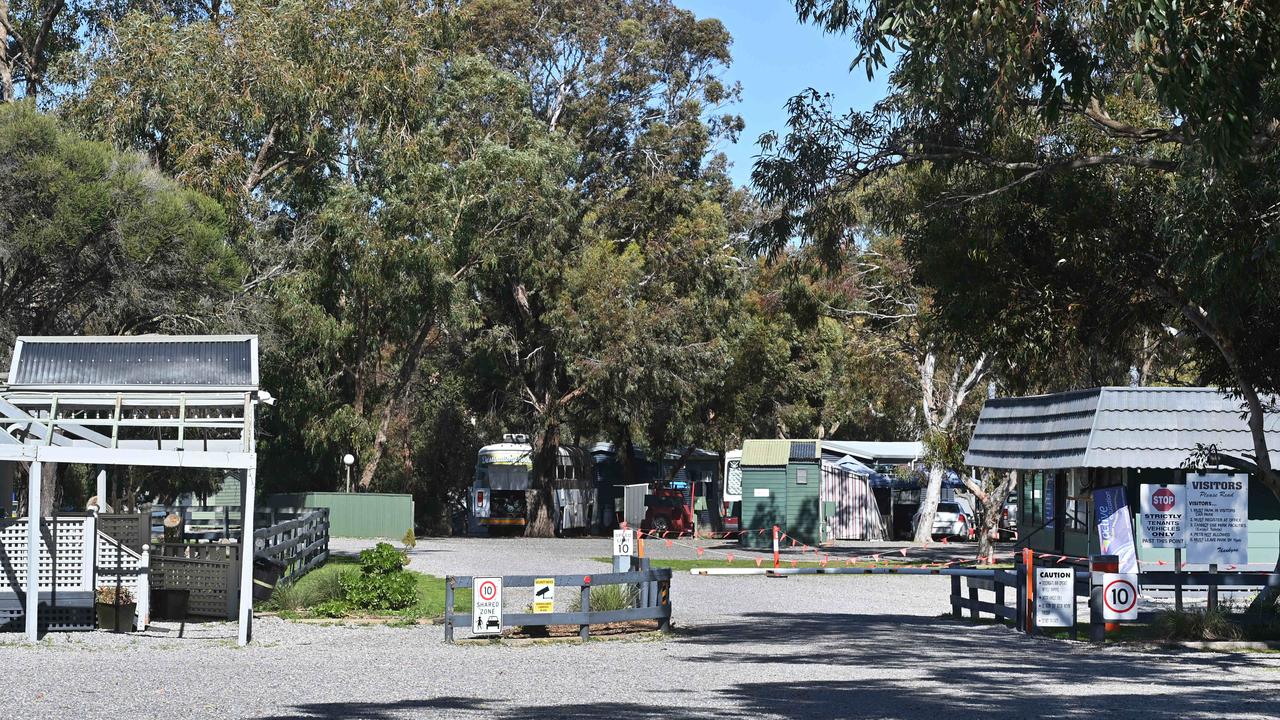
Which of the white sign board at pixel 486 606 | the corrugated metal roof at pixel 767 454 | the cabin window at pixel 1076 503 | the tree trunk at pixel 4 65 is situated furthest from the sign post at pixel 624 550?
the corrugated metal roof at pixel 767 454

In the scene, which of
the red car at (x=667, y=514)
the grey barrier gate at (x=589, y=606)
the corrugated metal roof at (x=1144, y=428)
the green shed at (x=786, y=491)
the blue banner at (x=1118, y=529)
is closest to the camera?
the grey barrier gate at (x=589, y=606)

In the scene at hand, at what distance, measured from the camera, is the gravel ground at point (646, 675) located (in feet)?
35.7

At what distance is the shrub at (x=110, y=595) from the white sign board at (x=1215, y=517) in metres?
12.6

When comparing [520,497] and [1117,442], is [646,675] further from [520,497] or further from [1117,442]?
[520,497]

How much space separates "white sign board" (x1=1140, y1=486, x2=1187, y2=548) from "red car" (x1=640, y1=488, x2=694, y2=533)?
32.2 meters

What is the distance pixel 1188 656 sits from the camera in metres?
15.5


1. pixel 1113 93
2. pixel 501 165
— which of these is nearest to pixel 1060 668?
pixel 1113 93

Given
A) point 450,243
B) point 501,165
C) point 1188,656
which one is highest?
point 501,165

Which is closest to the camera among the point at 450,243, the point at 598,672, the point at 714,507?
the point at 598,672

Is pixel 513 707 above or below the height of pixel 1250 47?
below

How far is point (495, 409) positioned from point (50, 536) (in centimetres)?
3765

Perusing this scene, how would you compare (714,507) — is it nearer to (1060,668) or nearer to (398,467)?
(398,467)

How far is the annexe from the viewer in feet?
81.3

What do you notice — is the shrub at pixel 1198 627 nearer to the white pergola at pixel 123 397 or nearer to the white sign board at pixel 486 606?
the white sign board at pixel 486 606
